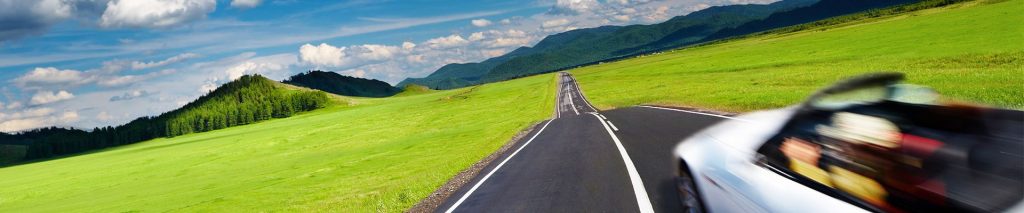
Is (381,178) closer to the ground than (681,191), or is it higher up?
closer to the ground

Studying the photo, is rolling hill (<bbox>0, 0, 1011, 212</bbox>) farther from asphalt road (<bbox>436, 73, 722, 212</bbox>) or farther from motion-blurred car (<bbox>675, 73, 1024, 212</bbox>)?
motion-blurred car (<bbox>675, 73, 1024, 212</bbox>)

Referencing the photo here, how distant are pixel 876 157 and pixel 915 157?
0.74 ft

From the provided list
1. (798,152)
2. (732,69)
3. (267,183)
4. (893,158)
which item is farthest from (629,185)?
(732,69)

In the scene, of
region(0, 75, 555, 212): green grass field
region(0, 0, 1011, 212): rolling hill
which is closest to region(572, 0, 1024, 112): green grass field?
region(0, 0, 1011, 212): rolling hill

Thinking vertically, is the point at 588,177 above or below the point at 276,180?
above

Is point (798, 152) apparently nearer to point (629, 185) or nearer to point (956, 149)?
point (956, 149)

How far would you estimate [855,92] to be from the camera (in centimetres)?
425

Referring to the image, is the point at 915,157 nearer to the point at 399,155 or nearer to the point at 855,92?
the point at 855,92

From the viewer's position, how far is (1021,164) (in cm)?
246

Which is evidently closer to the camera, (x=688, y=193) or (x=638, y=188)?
(x=688, y=193)

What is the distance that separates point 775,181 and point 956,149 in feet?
3.44

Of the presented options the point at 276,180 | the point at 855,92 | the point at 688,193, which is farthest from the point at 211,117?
the point at 855,92

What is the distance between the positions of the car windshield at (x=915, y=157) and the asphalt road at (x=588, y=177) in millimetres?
3419

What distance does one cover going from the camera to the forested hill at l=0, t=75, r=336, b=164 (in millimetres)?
124312
